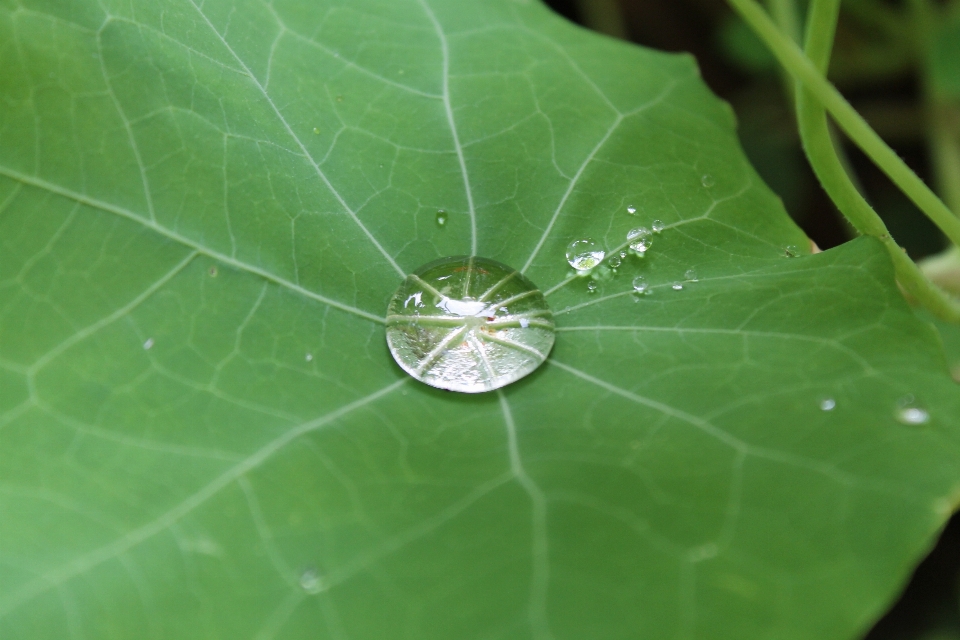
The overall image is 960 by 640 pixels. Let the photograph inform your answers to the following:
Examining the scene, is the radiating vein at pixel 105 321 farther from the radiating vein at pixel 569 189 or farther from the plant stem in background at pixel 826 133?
the plant stem in background at pixel 826 133

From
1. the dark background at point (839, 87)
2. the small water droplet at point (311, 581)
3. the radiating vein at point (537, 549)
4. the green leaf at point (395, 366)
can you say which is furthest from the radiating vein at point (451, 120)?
the dark background at point (839, 87)

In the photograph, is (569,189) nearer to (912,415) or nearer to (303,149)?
(303,149)

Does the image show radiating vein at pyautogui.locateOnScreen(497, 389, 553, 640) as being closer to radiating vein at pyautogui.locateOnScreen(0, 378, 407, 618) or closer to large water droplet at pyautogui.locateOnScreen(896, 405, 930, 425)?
radiating vein at pyautogui.locateOnScreen(0, 378, 407, 618)

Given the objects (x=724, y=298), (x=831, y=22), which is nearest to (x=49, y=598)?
(x=724, y=298)

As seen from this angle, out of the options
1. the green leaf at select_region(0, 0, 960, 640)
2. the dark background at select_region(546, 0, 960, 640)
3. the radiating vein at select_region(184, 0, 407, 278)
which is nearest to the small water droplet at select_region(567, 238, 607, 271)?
the green leaf at select_region(0, 0, 960, 640)

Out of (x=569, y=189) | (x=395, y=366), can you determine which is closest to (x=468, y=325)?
(x=395, y=366)

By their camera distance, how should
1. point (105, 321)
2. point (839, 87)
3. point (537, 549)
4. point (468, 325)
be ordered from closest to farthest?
point (537, 549) < point (105, 321) < point (468, 325) < point (839, 87)
